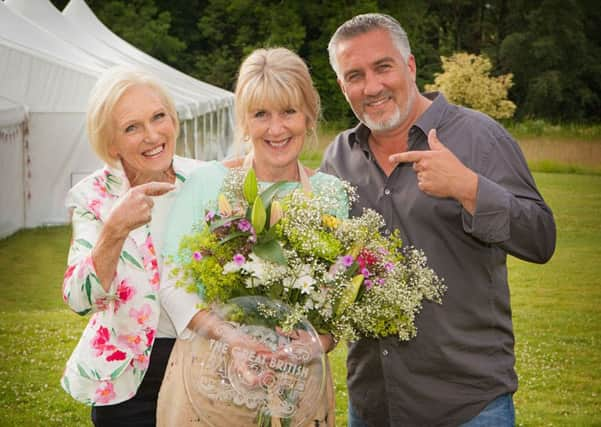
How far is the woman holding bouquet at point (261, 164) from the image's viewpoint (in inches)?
94.7

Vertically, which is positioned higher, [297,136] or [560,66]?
[297,136]

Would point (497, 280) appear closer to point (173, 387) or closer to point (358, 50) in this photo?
point (358, 50)

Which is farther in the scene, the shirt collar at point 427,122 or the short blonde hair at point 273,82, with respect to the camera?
the shirt collar at point 427,122

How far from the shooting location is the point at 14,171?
12.6 metres

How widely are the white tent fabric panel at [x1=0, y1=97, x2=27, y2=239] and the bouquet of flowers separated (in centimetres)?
1000

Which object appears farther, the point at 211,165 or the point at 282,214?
the point at 211,165

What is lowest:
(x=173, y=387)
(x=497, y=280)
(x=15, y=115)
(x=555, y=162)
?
(x=555, y=162)

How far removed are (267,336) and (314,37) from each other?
34.4 meters

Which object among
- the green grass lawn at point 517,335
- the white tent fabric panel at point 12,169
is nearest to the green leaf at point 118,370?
the green grass lawn at point 517,335

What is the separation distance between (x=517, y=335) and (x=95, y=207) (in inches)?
291

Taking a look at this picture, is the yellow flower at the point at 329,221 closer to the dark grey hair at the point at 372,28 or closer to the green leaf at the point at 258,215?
the green leaf at the point at 258,215

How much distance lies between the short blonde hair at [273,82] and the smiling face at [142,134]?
0.28 meters

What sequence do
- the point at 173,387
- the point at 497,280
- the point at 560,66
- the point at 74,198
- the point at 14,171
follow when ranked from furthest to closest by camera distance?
the point at 560,66
the point at 14,171
the point at 497,280
the point at 74,198
the point at 173,387

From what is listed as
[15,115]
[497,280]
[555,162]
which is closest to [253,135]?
[497,280]
